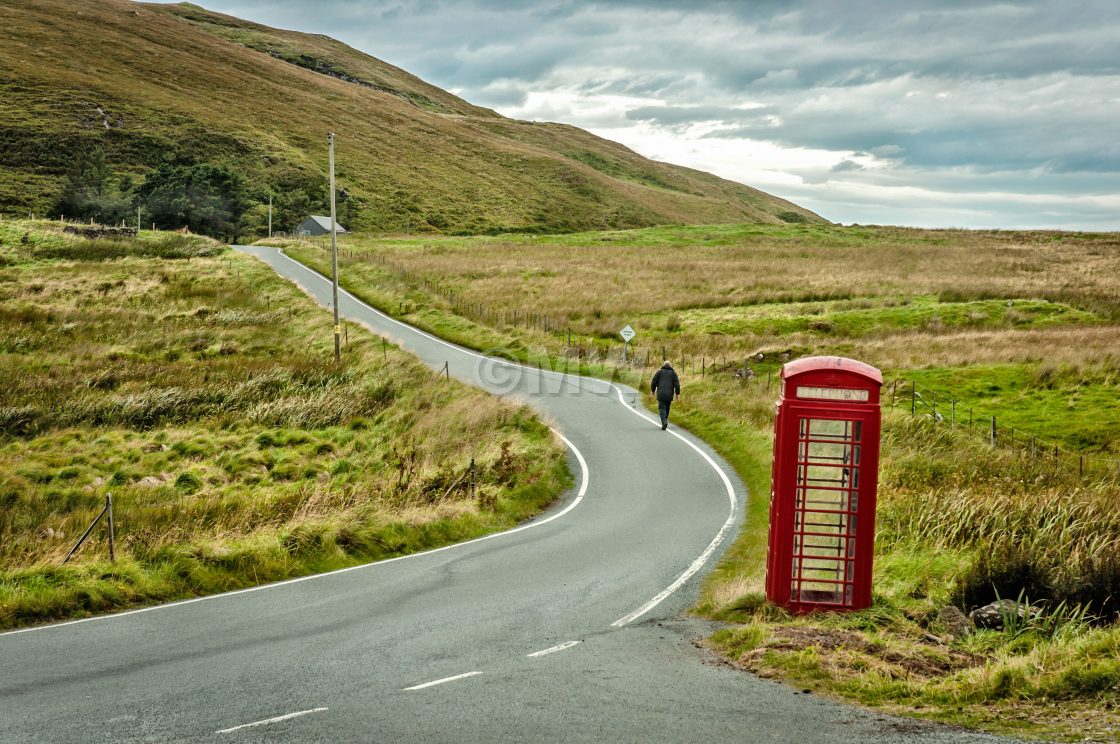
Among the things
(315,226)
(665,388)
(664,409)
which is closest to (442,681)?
(665,388)

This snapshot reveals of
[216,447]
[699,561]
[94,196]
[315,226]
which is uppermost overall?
[94,196]

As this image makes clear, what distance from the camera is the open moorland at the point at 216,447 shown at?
12148 millimetres

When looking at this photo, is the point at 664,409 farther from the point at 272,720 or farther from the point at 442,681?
the point at 272,720

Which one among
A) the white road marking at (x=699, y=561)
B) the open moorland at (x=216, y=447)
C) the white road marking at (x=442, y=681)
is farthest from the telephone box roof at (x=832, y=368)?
the open moorland at (x=216, y=447)

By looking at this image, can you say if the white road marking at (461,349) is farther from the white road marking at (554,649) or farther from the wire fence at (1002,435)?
the white road marking at (554,649)

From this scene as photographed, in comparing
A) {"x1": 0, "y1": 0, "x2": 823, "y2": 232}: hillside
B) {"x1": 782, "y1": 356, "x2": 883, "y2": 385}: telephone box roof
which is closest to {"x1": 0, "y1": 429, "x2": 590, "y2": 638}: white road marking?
{"x1": 782, "y1": 356, "x2": 883, "y2": 385}: telephone box roof

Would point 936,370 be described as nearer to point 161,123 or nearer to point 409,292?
point 409,292

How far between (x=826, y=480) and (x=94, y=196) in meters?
93.3

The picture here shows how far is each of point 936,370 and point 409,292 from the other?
30791 mm

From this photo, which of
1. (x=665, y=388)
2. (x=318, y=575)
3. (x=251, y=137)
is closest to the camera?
(x=318, y=575)

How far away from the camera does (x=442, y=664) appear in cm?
822

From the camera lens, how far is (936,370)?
100 feet

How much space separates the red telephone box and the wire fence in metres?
7.79

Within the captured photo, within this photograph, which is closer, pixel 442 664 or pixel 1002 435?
pixel 442 664
